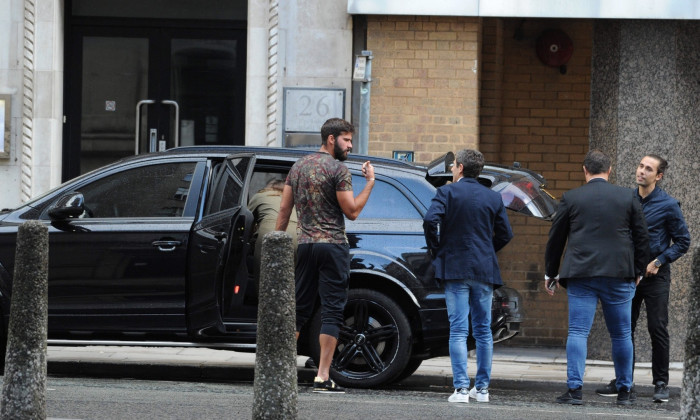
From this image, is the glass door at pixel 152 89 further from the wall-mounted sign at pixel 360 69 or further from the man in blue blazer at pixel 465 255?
the man in blue blazer at pixel 465 255

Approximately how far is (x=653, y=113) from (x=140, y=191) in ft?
17.1

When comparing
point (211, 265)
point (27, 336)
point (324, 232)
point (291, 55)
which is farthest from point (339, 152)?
point (291, 55)

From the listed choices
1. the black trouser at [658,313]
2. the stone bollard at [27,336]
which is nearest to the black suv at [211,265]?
the black trouser at [658,313]

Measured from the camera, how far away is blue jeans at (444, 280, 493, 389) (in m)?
8.46

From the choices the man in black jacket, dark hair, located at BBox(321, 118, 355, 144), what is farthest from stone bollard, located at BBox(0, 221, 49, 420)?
the man in black jacket

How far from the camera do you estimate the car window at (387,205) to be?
356 inches

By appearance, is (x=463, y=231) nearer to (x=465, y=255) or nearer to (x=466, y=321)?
(x=465, y=255)

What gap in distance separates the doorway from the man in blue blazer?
5298 mm

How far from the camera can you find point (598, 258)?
8391 mm

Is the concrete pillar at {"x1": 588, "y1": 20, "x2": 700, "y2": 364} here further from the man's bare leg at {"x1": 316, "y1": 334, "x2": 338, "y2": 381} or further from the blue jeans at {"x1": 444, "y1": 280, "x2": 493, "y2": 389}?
the man's bare leg at {"x1": 316, "y1": 334, "x2": 338, "y2": 381}

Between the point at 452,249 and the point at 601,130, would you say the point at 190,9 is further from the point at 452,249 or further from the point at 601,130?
the point at 452,249

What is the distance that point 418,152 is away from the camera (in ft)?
41.4

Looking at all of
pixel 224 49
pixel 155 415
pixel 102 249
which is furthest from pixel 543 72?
pixel 155 415

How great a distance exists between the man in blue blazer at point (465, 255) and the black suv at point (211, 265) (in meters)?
0.37
